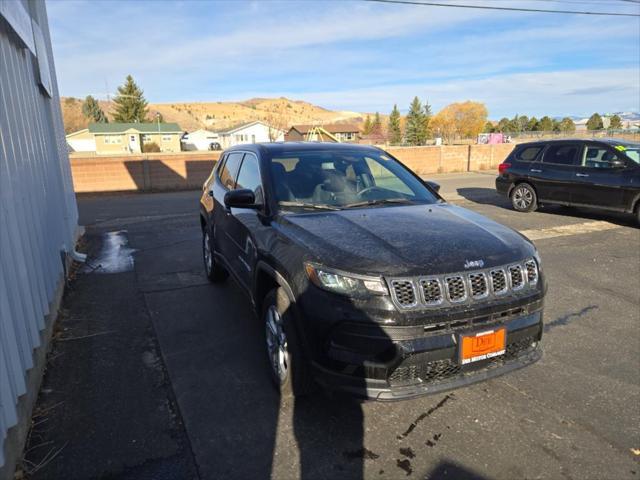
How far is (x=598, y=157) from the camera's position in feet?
30.7

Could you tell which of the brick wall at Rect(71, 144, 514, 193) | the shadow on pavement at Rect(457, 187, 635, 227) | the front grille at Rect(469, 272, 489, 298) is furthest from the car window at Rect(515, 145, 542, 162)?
the brick wall at Rect(71, 144, 514, 193)

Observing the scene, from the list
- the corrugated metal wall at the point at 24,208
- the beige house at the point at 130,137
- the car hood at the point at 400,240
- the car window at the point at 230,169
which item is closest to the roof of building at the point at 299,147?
the car window at the point at 230,169

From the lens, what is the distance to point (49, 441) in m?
2.81

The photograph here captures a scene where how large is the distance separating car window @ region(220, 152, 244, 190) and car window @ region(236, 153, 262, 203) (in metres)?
0.20

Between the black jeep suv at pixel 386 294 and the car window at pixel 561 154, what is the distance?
7.61 meters

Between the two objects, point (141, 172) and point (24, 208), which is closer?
point (24, 208)

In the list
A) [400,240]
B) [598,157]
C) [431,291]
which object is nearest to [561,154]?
[598,157]

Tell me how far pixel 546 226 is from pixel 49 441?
9.29m

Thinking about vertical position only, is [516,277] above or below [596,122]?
below

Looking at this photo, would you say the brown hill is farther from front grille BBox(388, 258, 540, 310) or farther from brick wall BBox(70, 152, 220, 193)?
front grille BBox(388, 258, 540, 310)

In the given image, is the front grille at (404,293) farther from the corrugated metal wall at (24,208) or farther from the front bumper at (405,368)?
the corrugated metal wall at (24,208)

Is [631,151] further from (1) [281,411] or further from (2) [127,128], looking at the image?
(2) [127,128]

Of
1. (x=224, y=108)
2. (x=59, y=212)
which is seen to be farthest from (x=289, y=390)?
(x=224, y=108)

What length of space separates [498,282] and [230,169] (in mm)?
3306
